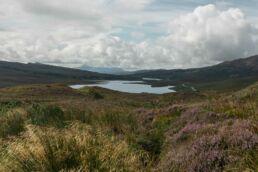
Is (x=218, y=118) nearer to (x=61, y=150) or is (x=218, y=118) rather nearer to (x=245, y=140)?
(x=245, y=140)

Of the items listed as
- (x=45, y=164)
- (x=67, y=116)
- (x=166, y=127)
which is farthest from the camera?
(x=67, y=116)

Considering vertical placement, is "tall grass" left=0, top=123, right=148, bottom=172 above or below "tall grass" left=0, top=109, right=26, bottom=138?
above

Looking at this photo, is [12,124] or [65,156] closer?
[65,156]

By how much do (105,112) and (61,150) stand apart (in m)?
9.39

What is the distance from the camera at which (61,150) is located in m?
7.72

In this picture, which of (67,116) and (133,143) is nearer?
(133,143)

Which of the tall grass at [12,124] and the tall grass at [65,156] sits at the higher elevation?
the tall grass at [65,156]

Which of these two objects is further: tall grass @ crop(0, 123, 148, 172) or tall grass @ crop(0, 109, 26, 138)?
tall grass @ crop(0, 109, 26, 138)

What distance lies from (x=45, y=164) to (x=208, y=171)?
3232mm

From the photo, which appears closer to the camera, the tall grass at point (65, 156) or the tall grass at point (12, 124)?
the tall grass at point (65, 156)

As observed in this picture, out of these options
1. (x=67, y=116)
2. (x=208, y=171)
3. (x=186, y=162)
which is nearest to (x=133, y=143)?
(x=186, y=162)

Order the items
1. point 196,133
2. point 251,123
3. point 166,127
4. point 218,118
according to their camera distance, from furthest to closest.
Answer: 1. point 166,127
2. point 218,118
3. point 196,133
4. point 251,123

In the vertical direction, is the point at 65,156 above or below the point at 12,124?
above

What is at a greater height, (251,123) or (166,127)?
(251,123)
